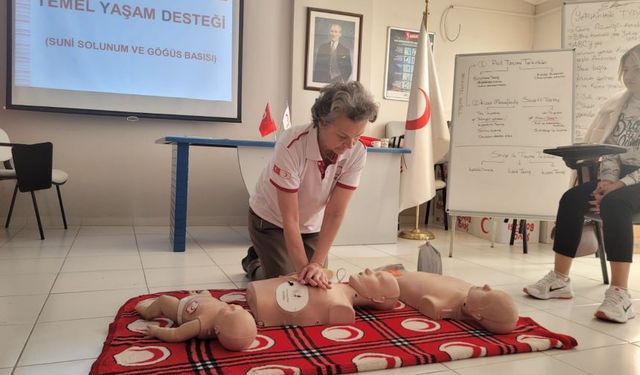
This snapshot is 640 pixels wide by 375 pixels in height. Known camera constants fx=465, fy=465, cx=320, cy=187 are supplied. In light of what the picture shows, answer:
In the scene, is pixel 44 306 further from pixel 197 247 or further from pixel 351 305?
pixel 197 247

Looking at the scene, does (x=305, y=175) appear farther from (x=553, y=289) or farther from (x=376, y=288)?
(x=553, y=289)


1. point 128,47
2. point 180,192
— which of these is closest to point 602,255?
point 180,192

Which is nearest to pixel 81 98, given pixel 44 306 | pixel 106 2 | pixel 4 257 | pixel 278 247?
pixel 106 2

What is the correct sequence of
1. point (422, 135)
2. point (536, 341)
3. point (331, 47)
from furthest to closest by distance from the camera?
point (331, 47)
point (422, 135)
point (536, 341)

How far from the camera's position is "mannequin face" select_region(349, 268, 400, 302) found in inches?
62.6

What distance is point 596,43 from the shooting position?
2.92 metres

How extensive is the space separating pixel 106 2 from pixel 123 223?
68.2 inches

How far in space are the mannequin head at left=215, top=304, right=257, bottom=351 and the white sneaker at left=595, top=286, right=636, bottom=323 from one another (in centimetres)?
130

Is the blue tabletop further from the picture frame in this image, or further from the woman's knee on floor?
the picture frame

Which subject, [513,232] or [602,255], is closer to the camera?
[602,255]

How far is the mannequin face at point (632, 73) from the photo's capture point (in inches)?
77.2

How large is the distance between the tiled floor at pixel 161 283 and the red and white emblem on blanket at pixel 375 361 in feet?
0.08

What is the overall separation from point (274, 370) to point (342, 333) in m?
0.33

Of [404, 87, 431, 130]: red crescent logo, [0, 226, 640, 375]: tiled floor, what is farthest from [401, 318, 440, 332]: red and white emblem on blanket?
[404, 87, 431, 130]: red crescent logo
